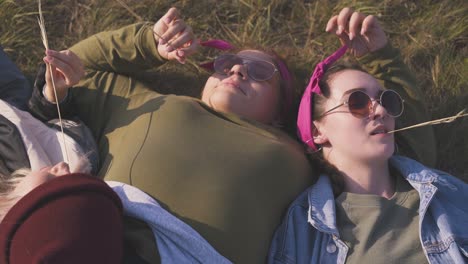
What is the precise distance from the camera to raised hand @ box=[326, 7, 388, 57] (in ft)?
9.03

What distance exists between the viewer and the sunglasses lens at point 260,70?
280 centimetres

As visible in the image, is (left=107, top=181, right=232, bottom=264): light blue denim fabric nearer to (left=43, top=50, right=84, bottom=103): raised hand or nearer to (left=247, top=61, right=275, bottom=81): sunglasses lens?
(left=43, top=50, right=84, bottom=103): raised hand

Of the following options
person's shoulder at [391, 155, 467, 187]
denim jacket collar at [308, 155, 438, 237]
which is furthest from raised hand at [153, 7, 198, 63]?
person's shoulder at [391, 155, 467, 187]

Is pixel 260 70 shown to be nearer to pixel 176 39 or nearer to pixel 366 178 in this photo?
pixel 176 39

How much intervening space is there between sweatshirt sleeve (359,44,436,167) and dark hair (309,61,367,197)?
0.53 feet

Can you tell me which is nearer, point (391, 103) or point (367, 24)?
point (391, 103)

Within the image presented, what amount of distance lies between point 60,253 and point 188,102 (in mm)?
1046

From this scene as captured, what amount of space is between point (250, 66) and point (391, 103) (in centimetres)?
71

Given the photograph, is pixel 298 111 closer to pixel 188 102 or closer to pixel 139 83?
pixel 188 102

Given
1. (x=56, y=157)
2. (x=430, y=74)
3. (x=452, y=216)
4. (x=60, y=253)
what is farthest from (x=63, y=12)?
(x=452, y=216)

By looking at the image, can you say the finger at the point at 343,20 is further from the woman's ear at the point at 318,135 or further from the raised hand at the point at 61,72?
the raised hand at the point at 61,72

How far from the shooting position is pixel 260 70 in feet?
9.23

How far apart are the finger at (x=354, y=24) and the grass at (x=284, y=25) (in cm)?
60

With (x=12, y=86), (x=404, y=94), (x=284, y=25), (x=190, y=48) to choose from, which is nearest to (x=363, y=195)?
(x=404, y=94)
